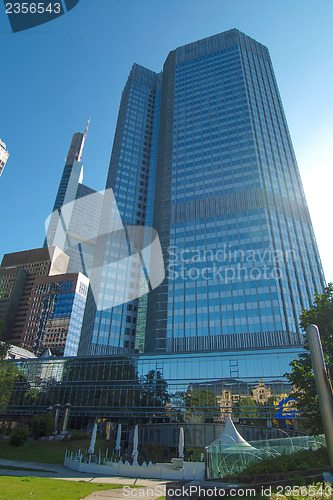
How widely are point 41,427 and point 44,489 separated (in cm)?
2775

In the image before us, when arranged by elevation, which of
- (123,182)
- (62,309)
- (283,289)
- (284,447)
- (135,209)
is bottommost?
(284,447)

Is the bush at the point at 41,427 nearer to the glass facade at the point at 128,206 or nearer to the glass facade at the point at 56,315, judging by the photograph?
the glass facade at the point at 128,206

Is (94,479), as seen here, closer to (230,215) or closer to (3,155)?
(230,215)

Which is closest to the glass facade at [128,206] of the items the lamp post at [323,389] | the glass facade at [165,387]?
the glass facade at [165,387]

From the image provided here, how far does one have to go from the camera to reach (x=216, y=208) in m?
93.2

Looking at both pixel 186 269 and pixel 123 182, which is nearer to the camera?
pixel 186 269

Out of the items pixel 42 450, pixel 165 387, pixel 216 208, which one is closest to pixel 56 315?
pixel 216 208

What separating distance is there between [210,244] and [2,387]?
58348 mm

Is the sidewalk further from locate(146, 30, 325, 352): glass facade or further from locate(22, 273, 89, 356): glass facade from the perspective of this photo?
locate(22, 273, 89, 356): glass facade

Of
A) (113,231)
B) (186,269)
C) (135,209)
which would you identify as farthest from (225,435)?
(135,209)

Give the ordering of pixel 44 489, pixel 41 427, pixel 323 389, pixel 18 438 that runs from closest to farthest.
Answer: pixel 323 389 < pixel 44 489 < pixel 18 438 < pixel 41 427

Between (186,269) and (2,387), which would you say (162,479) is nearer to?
(2,387)

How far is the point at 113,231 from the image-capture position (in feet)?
369

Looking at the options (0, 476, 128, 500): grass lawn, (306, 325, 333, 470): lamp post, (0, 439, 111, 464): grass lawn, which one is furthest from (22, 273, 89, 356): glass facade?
(306, 325, 333, 470): lamp post
